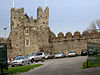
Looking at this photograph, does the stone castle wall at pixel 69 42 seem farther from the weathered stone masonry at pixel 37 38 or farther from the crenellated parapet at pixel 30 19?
the crenellated parapet at pixel 30 19

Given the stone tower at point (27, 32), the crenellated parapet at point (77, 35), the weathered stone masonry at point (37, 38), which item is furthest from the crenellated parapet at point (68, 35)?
the stone tower at point (27, 32)

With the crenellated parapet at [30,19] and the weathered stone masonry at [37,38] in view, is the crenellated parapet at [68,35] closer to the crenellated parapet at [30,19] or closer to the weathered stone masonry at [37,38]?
the weathered stone masonry at [37,38]

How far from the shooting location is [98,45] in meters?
Result: 19.1

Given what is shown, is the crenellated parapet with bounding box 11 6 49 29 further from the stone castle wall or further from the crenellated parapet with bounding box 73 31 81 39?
the crenellated parapet with bounding box 73 31 81 39

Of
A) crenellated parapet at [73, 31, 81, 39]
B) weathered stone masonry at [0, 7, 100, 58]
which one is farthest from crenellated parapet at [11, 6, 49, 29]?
crenellated parapet at [73, 31, 81, 39]

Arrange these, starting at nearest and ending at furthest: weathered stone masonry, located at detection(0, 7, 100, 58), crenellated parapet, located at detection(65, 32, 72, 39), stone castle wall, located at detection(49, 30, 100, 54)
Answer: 1. stone castle wall, located at detection(49, 30, 100, 54)
2. weathered stone masonry, located at detection(0, 7, 100, 58)
3. crenellated parapet, located at detection(65, 32, 72, 39)

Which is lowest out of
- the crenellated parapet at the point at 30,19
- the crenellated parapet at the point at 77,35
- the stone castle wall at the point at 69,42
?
the stone castle wall at the point at 69,42

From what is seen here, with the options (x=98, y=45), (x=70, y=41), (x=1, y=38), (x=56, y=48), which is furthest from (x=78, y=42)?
(x=98, y=45)

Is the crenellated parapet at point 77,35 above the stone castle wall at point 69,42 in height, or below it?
above

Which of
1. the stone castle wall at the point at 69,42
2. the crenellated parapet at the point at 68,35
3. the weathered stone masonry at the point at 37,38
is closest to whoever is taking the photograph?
the stone castle wall at the point at 69,42

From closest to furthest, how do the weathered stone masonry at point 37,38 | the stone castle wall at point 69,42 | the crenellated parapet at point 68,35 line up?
the stone castle wall at point 69,42, the weathered stone masonry at point 37,38, the crenellated parapet at point 68,35

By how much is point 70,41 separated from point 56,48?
375 cm

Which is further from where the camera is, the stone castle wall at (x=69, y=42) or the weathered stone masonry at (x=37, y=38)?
the weathered stone masonry at (x=37, y=38)

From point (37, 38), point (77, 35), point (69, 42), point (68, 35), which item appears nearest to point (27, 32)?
point (37, 38)
